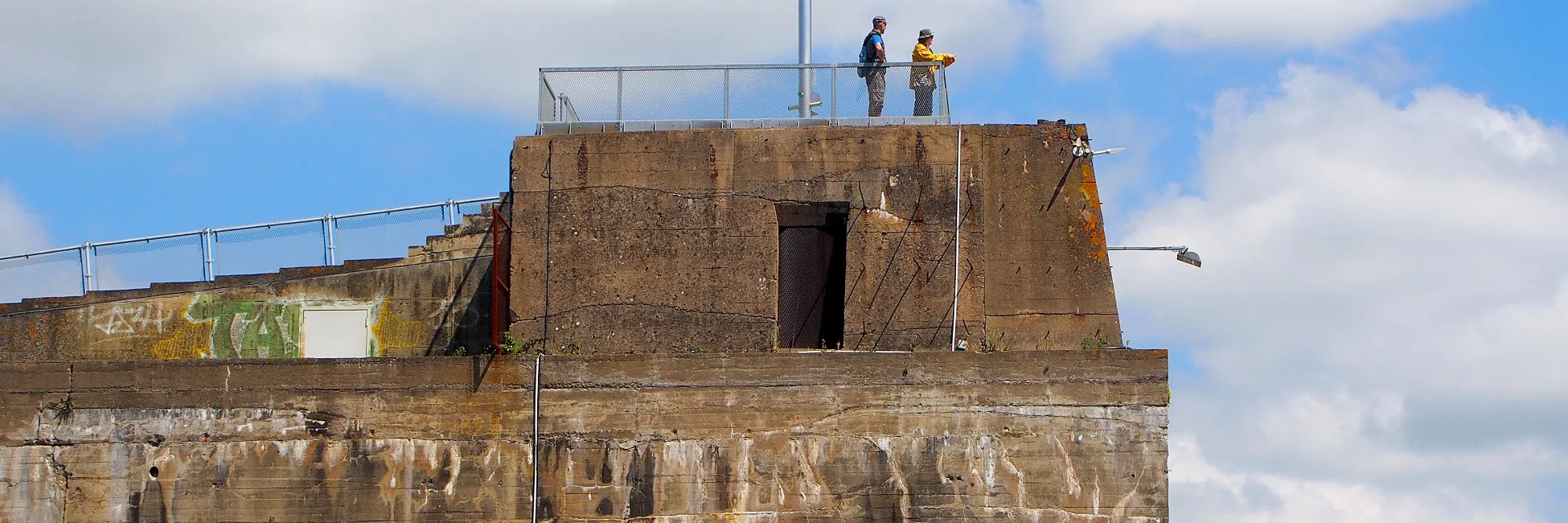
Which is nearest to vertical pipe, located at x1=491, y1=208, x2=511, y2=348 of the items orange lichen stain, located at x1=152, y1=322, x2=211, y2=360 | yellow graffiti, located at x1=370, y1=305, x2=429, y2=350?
yellow graffiti, located at x1=370, y1=305, x2=429, y2=350

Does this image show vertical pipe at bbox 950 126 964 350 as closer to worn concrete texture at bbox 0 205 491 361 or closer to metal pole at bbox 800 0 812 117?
metal pole at bbox 800 0 812 117

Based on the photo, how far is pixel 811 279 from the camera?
21.0 metres

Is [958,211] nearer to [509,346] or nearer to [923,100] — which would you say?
[923,100]

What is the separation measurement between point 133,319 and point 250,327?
60.5 inches

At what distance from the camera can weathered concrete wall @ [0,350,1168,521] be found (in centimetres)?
1930

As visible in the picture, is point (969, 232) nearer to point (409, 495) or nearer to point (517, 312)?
point (517, 312)

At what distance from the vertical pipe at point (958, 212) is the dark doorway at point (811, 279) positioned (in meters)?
1.23

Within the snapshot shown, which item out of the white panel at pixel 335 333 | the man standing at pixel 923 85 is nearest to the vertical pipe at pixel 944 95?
the man standing at pixel 923 85

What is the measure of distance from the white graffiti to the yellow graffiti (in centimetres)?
261

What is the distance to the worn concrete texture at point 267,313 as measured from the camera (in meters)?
22.8

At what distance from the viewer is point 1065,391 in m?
19.4

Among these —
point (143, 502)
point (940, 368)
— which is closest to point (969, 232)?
point (940, 368)

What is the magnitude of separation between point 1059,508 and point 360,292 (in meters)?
8.94

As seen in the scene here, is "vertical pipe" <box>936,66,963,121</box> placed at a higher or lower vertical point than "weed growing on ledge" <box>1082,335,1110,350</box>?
higher
